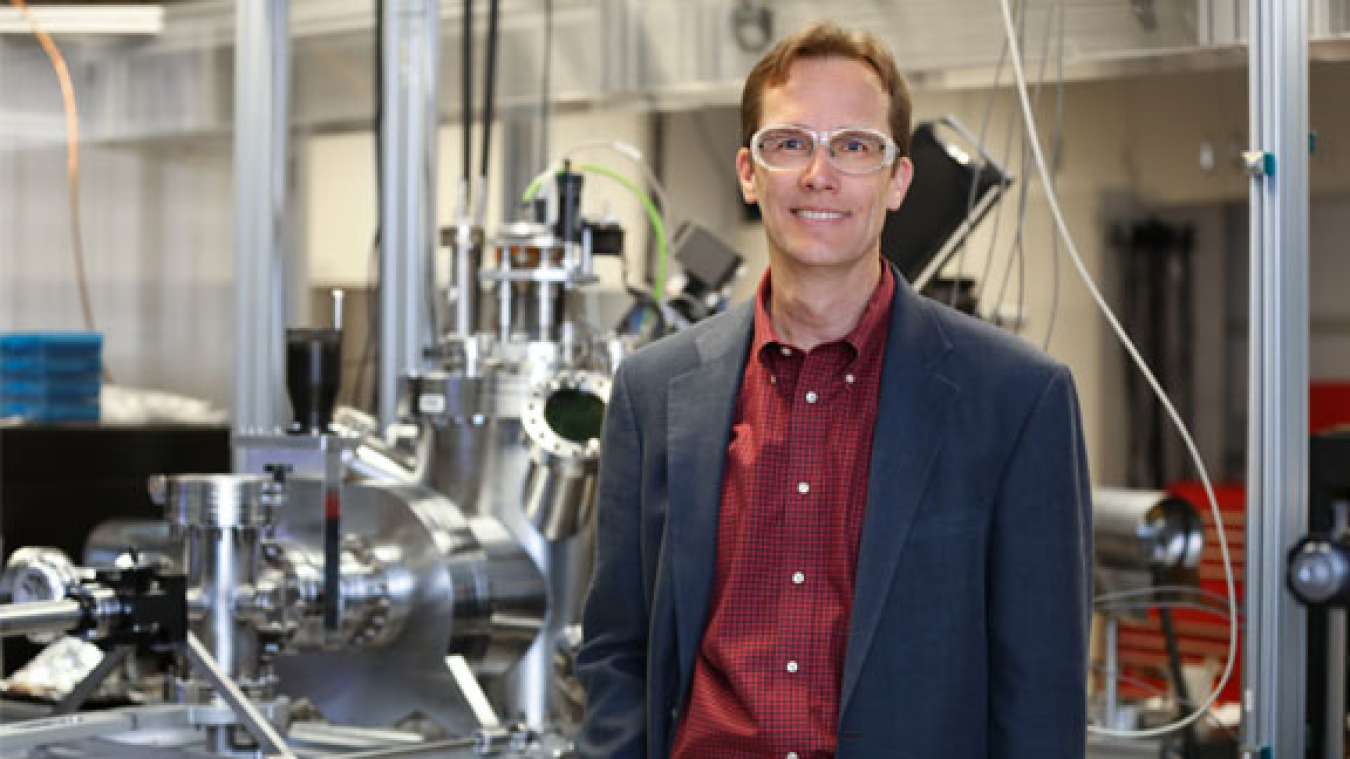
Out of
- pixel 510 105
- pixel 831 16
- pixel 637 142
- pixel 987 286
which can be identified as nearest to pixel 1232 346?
pixel 987 286

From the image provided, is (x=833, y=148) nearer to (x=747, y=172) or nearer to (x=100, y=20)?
(x=747, y=172)

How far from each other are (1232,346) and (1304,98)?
0.97 metres

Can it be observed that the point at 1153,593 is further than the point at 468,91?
No

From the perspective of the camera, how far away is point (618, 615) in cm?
163

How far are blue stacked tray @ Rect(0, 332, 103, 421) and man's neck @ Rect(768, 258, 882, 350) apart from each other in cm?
250

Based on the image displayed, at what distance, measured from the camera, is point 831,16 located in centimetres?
309

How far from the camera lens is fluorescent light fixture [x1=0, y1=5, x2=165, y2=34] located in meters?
4.13

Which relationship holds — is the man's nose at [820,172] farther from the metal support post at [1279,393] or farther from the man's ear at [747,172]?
the metal support post at [1279,393]

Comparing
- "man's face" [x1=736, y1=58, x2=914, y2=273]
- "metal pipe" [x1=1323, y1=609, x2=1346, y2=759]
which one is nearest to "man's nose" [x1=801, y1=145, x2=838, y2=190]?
"man's face" [x1=736, y1=58, x2=914, y2=273]

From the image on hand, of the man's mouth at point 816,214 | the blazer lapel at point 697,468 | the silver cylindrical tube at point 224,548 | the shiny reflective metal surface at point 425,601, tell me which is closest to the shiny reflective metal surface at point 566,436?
the shiny reflective metal surface at point 425,601

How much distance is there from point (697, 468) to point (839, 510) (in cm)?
13

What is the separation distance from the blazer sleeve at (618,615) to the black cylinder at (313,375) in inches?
36.8

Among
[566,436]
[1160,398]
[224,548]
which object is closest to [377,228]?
[566,436]

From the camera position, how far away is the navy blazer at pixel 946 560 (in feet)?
4.81
